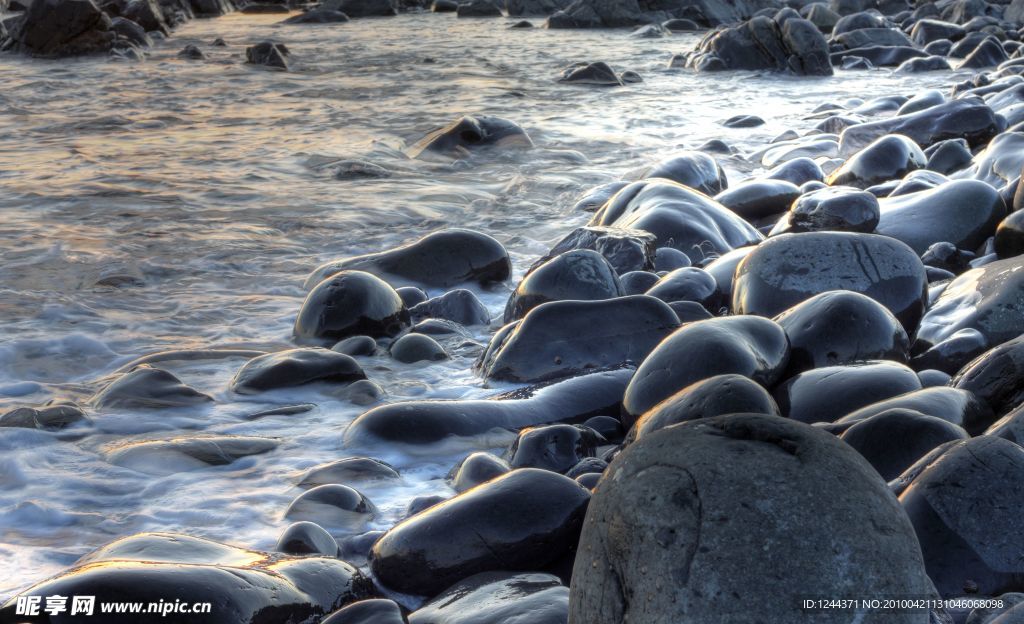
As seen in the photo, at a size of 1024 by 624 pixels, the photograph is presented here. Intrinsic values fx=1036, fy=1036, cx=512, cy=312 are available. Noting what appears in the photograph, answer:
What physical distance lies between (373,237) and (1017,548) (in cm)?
431

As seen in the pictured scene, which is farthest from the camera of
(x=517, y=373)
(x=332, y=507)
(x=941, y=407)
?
(x=517, y=373)

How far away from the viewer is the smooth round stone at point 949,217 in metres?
4.39

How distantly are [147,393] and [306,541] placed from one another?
128cm

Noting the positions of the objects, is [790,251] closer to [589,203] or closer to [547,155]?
[589,203]

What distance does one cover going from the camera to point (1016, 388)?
2.65 m

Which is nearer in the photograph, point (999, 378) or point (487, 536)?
point (487, 536)

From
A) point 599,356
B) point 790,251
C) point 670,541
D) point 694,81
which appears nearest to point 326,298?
point 599,356

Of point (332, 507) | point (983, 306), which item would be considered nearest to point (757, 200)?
point (983, 306)

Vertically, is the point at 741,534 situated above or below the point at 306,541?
above

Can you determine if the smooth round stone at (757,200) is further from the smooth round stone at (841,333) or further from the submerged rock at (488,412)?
the submerged rock at (488,412)

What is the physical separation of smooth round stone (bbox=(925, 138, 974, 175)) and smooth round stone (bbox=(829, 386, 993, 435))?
372cm

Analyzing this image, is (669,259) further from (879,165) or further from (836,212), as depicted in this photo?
(879,165)

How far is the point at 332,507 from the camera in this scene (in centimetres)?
265

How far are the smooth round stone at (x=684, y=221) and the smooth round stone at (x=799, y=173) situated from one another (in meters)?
1.12
